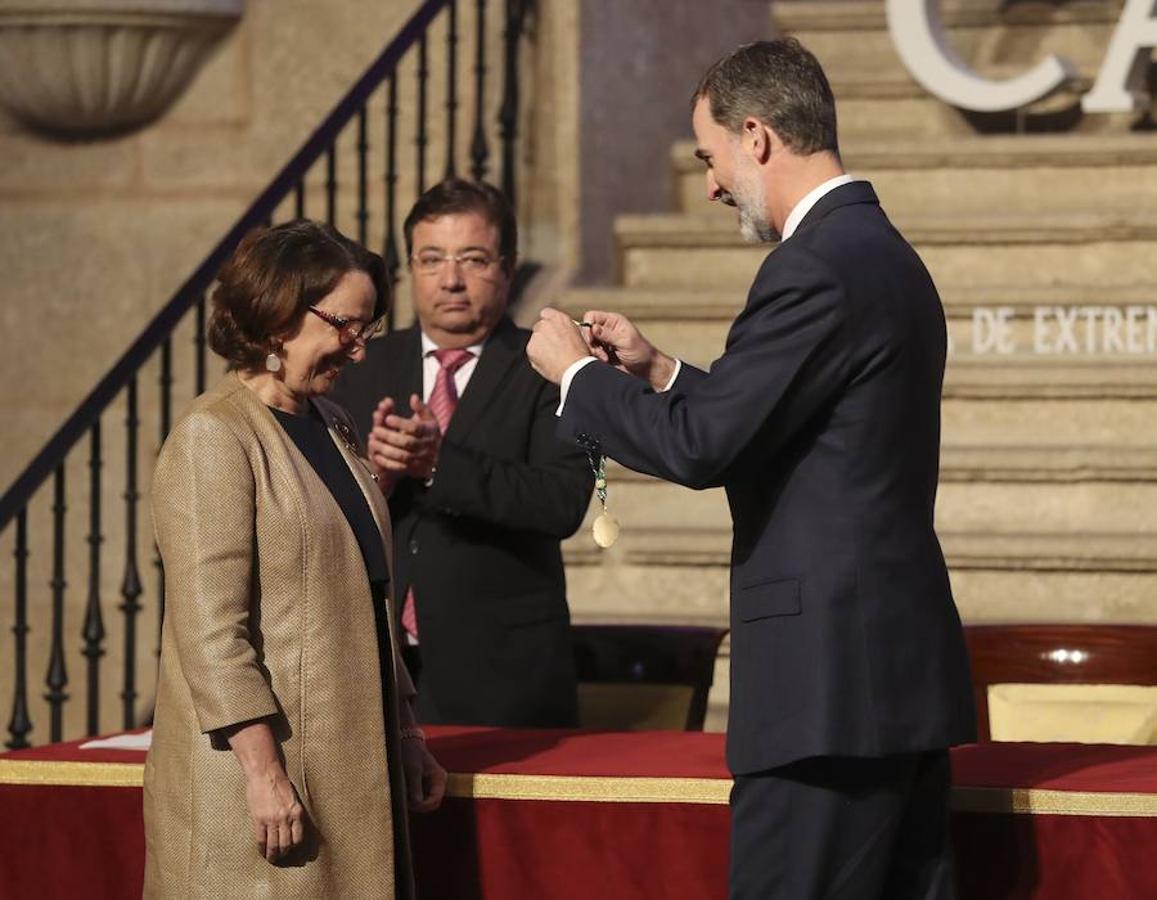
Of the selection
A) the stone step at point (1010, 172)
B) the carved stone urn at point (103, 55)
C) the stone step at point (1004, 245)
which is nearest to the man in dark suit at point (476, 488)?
the stone step at point (1004, 245)

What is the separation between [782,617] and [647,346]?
1.42 ft

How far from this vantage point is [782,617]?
8.89ft

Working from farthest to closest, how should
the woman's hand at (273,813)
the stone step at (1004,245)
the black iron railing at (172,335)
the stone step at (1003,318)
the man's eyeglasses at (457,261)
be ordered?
the stone step at (1004,245), the stone step at (1003,318), the black iron railing at (172,335), the man's eyeglasses at (457,261), the woman's hand at (273,813)

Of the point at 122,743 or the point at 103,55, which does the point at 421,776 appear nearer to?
the point at 122,743

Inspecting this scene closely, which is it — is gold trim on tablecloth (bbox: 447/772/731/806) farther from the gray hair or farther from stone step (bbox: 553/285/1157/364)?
stone step (bbox: 553/285/1157/364)

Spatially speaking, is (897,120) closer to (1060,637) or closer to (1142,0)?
(1142,0)

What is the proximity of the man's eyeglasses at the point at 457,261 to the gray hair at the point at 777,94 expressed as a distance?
4.20ft

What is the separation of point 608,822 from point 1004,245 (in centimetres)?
343

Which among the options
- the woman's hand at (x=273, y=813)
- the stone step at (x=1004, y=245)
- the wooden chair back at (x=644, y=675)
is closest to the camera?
the woman's hand at (x=273, y=813)

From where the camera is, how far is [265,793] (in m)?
2.77

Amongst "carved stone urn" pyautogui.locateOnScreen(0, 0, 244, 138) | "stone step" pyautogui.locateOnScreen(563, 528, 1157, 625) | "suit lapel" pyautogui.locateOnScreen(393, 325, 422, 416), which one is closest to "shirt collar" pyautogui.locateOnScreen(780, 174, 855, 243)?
"suit lapel" pyautogui.locateOnScreen(393, 325, 422, 416)

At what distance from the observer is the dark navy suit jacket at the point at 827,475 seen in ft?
8.72

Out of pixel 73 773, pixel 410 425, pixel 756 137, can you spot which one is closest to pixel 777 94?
pixel 756 137

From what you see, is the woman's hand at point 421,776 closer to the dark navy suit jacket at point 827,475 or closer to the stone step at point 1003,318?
the dark navy suit jacket at point 827,475
